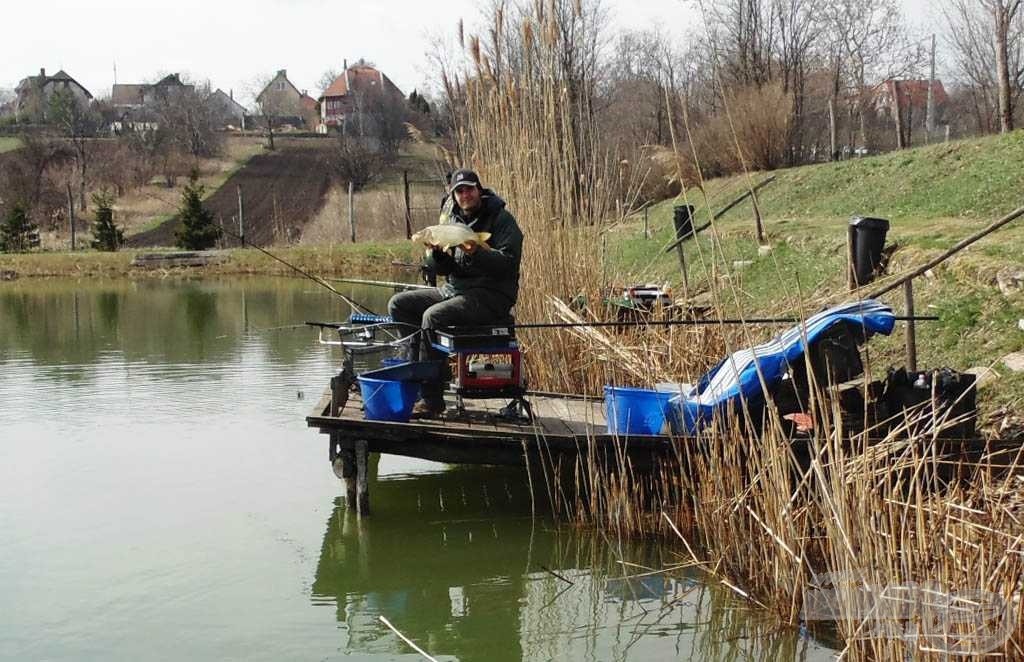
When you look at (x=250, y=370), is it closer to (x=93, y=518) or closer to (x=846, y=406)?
(x=93, y=518)

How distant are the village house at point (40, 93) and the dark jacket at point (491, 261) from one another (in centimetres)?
5810

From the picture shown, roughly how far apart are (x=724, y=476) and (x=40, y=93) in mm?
65863

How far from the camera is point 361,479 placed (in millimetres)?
6062

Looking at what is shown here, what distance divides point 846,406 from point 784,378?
12.1 inches

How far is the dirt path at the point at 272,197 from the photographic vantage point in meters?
39.4

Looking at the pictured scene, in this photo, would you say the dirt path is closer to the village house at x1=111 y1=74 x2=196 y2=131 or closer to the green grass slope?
the village house at x1=111 y1=74 x2=196 y2=131

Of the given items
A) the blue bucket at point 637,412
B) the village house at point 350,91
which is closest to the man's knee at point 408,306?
the blue bucket at point 637,412

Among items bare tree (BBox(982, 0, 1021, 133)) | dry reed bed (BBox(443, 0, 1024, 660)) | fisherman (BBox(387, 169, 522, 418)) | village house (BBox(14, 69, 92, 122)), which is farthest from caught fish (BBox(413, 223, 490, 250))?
village house (BBox(14, 69, 92, 122))

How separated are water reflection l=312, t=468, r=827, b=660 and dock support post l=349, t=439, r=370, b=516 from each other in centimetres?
8

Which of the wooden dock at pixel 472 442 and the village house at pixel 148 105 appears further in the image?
the village house at pixel 148 105

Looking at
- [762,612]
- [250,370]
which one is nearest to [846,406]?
[762,612]

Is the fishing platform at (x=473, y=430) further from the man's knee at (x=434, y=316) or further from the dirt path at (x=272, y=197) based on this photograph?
the dirt path at (x=272, y=197)

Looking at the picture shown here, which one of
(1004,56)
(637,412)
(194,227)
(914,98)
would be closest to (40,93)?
(194,227)

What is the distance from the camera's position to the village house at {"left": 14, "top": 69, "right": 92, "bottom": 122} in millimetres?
60750
